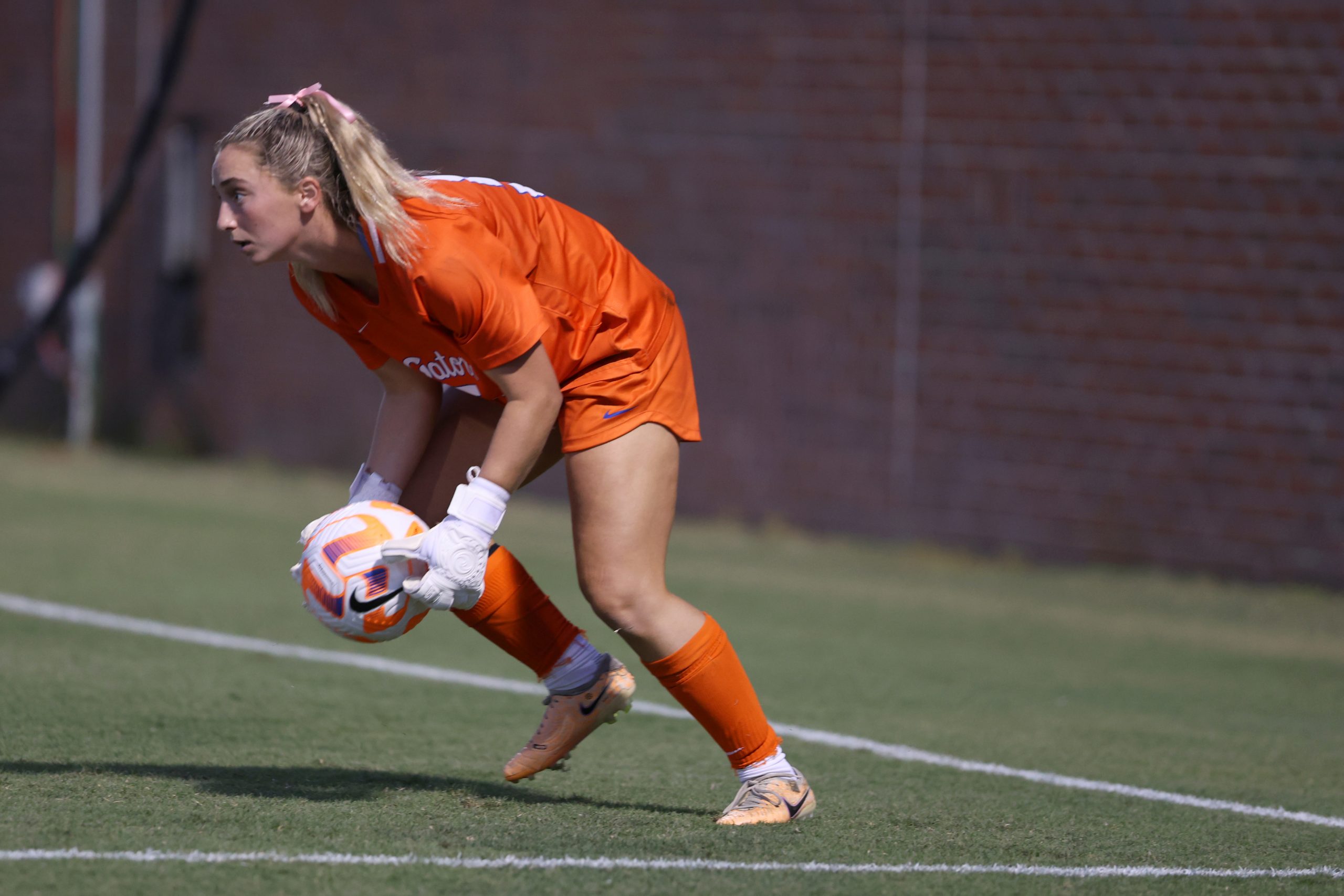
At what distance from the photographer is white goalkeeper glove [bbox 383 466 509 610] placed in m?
3.85

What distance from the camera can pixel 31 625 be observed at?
686 centimetres

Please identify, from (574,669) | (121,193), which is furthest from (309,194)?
(121,193)

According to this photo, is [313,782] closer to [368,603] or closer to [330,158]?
[368,603]

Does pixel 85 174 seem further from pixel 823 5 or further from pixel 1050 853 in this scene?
pixel 1050 853

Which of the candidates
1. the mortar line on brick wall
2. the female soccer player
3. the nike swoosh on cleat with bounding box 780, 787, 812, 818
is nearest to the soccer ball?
the female soccer player

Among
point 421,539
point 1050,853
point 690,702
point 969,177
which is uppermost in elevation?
point 969,177

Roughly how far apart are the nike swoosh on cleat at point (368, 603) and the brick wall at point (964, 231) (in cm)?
667

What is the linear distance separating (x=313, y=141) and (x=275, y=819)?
165cm

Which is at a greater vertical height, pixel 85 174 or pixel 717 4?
pixel 717 4

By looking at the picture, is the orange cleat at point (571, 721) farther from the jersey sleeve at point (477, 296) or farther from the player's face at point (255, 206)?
the player's face at point (255, 206)

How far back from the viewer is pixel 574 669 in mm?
4629

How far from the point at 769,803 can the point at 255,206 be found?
1.97 metres

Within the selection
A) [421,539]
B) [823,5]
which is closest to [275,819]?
[421,539]

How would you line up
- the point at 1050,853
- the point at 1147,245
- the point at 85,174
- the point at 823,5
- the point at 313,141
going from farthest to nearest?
the point at 85,174
the point at 823,5
the point at 1147,245
the point at 1050,853
the point at 313,141
